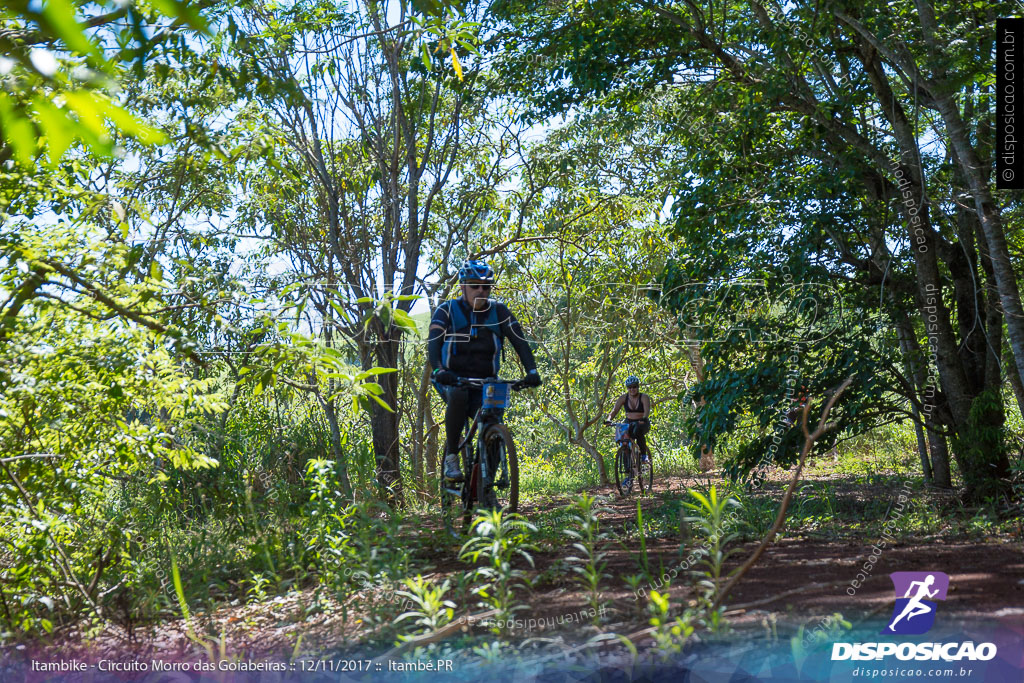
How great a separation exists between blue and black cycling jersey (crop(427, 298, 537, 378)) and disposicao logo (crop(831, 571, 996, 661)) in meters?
3.15

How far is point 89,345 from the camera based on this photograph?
3.73 metres

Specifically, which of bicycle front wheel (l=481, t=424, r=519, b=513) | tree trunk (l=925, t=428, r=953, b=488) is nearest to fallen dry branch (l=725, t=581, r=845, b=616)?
bicycle front wheel (l=481, t=424, r=519, b=513)

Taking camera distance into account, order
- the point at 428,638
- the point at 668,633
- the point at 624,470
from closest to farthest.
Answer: the point at 668,633
the point at 428,638
the point at 624,470

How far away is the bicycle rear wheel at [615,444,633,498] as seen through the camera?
10812 mm

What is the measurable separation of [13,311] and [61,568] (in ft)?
4.83

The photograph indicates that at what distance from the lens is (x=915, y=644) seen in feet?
8.22

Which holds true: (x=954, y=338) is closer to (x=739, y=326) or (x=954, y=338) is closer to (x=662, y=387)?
(x=739, y=326)

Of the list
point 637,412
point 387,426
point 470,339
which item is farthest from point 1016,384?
point 387,426

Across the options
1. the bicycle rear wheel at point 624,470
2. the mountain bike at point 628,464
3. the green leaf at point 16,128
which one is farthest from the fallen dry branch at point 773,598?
the mountain bike at point 628,464

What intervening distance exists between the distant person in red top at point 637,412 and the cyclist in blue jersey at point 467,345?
572 centimetres

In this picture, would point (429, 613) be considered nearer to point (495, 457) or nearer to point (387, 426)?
point (495, 457)

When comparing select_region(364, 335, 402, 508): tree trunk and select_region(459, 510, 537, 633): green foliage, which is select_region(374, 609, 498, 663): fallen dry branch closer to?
select_region(459, 510, 537, 633): green foliage

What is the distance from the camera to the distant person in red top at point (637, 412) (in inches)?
444

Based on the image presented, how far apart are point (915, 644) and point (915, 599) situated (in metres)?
0.40
